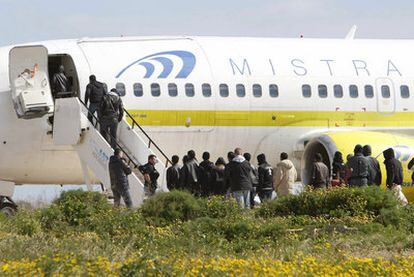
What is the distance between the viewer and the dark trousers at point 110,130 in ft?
90.1

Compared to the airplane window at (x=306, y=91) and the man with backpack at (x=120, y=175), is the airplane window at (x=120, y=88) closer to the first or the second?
the man with backpack at (x=120, y=175)

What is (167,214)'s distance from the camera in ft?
78.5

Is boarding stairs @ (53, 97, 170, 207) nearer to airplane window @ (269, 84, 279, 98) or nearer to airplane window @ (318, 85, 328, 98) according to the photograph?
airplane window @ (269, 84, 279, 98)

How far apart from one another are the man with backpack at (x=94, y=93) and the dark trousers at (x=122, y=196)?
80.9 inches

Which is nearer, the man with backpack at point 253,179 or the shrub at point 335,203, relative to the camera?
the shrub at point 335,203

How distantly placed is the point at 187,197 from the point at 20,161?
514 cm

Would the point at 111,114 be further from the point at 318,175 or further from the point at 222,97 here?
the point at 318,175

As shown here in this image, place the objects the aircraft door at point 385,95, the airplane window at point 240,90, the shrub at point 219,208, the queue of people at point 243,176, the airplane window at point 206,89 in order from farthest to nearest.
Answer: the aircraft door at point 385,95 → the airplane window at point 240,90 → the airplane window at point 206,89 → the queue of people at point 243,176 → the shrub at point 219,208

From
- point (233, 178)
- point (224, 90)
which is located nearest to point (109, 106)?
point (233, 178)

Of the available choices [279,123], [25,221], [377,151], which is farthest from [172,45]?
[25,221]

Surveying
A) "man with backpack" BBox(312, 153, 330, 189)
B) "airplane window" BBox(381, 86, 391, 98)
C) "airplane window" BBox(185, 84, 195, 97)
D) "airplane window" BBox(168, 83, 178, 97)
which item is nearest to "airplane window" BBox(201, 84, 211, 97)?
"airplane window" BBox(185, 84, 195, 97)

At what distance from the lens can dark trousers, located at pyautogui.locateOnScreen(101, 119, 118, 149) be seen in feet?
90.1

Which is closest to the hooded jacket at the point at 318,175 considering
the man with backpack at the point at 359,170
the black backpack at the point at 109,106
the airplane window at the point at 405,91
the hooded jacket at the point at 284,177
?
the hooded jacket at the point at 284,177

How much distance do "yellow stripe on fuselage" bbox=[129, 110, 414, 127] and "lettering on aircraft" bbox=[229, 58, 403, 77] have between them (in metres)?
1.04
